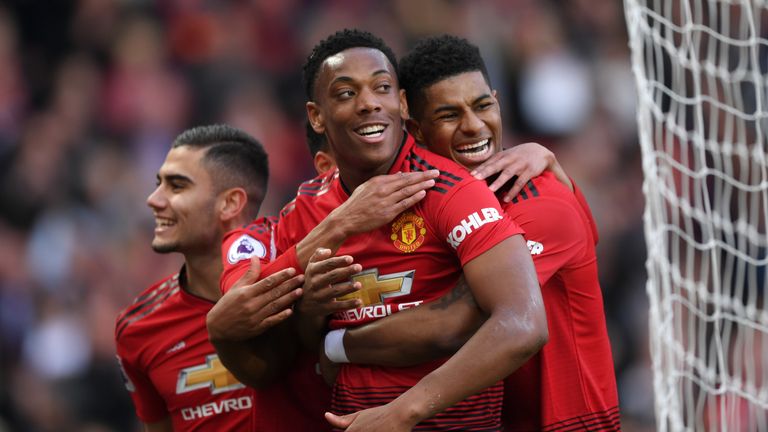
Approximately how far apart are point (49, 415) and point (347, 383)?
4937 mm

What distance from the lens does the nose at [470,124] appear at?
4180 mm

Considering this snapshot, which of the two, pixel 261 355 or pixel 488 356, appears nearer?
pixel 488 356

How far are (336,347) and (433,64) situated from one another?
3.77 feet

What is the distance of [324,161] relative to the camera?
510 centimetres

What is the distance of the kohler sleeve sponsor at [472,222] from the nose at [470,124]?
0.62m

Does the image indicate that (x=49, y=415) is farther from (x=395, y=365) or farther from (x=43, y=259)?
(x=395, y=365)

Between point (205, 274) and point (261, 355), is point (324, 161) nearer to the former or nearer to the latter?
point (205, 274)

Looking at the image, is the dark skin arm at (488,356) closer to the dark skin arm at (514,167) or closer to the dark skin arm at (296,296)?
the dark skin arm at (296,296)

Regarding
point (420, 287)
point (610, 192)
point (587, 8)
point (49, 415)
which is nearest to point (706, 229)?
point (610, 192)

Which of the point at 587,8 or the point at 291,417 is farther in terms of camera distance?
the point at 587,8

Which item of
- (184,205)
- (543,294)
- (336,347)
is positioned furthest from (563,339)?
(184,205)

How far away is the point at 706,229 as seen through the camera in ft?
23.5

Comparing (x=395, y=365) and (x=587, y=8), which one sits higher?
Result: (x=587, y=8)

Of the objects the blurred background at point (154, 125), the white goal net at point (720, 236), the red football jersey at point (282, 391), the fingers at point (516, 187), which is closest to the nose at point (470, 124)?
the fingers at point (516, 187)
